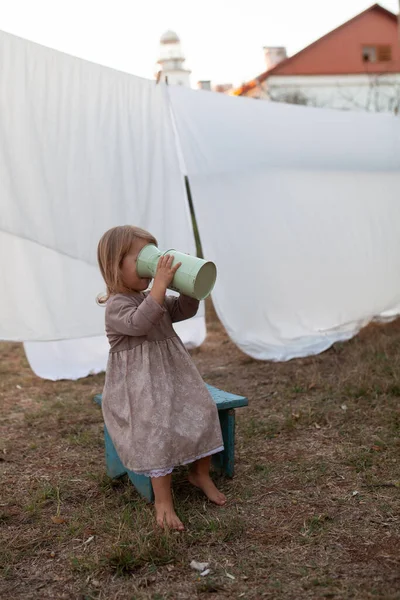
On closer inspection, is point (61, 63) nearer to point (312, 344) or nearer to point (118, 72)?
point (118, 72)

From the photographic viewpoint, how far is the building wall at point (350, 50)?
19.5 meters

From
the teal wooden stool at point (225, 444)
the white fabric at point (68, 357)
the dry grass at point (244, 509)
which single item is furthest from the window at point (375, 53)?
the teal wooden stool at point (225, 444)

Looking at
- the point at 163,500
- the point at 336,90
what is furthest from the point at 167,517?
the point at 336,90

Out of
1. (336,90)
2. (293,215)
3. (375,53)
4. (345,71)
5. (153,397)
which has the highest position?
(375,53)

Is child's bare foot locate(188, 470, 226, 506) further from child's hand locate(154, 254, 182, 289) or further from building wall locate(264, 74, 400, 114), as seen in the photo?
building wall locate(264, 74, 400, 114)

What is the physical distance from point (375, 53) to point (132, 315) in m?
20.8

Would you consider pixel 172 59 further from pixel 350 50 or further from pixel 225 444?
pixel 225 444

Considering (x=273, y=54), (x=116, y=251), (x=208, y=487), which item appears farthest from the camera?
(x=273, y=54)

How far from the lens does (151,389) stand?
2.14m

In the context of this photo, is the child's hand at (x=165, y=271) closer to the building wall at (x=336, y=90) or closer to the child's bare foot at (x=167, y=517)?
the child's bare foot at (x=167, y=517)

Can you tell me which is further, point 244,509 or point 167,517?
point 244,509

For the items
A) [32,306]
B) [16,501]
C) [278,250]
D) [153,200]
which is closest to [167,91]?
[153,200]

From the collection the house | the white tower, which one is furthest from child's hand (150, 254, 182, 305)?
the house

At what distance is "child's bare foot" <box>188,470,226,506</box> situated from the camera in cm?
226
